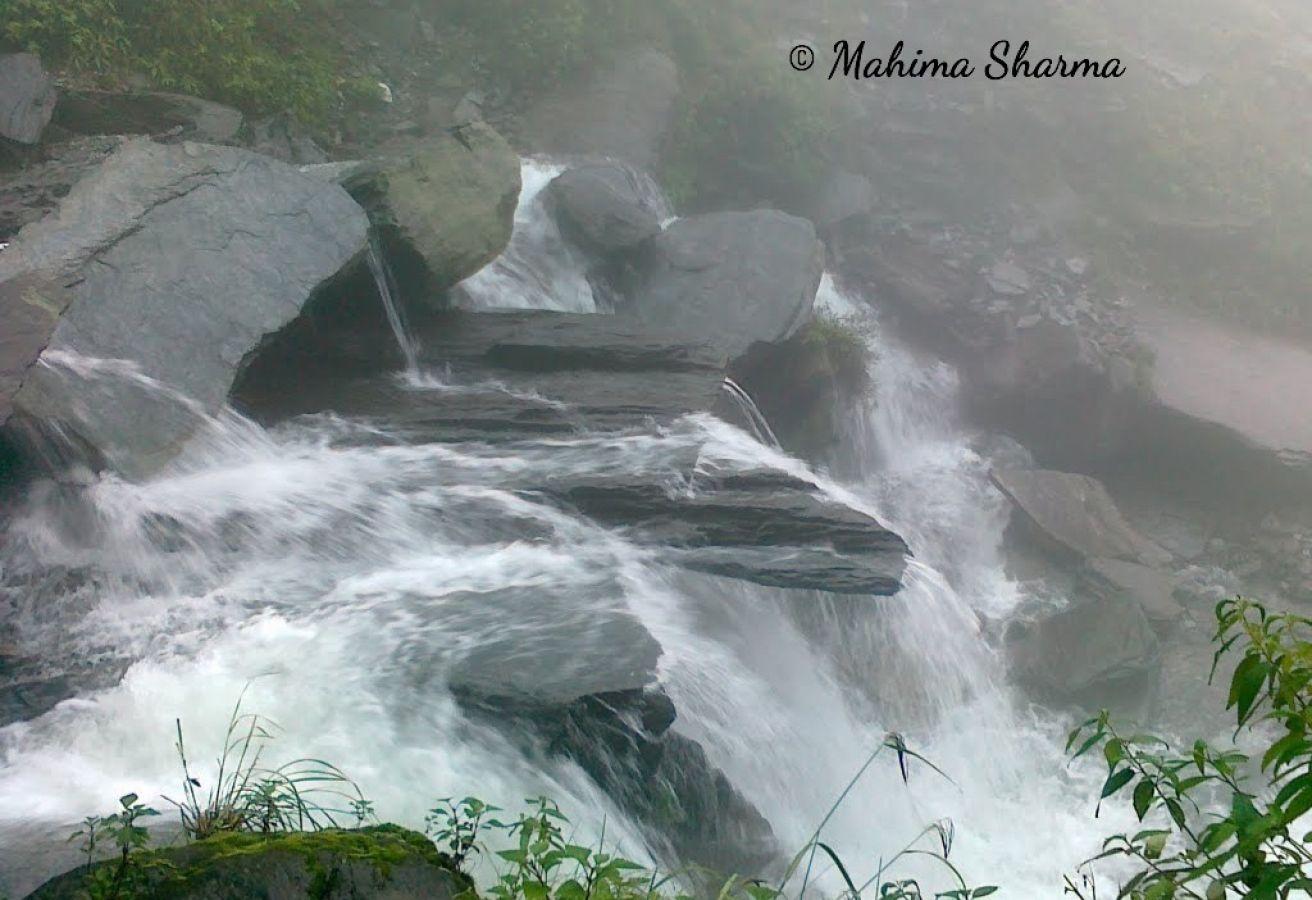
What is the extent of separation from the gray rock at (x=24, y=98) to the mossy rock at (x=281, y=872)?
5.91 metres

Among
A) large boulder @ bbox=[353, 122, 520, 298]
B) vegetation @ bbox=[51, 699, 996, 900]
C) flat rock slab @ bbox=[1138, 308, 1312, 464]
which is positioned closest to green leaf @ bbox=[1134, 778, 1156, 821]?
vegetation @ bbox=[51, 699, 996, 900]

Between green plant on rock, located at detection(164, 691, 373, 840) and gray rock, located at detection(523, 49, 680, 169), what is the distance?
779cm

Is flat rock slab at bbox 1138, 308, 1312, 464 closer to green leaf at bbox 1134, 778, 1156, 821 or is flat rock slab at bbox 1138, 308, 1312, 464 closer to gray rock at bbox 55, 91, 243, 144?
gray rock at bbox 55, 91, 243, 144

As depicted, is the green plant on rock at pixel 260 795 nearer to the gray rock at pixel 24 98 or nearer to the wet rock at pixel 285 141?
the gray rock at pixel 24 98

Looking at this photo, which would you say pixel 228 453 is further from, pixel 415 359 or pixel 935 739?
pixel 935 739

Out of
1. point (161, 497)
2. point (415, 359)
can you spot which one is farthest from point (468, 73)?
point (161, 497)

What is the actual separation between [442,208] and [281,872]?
17.4 ft

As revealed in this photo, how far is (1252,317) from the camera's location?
12.1 metres

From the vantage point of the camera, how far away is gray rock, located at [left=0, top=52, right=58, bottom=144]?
6656mm

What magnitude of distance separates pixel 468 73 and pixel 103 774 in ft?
29.2

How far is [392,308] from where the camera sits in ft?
21.9

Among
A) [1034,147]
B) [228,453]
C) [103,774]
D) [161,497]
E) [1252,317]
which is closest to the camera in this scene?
[103,774]

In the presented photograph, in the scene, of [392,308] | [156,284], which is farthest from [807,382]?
[156,284]

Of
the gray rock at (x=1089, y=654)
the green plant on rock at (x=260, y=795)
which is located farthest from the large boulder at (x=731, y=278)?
the green plant on rock at (x=260, y=795)
